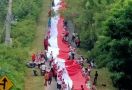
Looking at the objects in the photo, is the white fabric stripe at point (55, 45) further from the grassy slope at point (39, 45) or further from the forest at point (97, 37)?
the forest at point (97, 37)

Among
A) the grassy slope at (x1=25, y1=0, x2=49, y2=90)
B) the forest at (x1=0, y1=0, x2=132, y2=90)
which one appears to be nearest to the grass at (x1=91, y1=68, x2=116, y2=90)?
the forest at (x1=0, y1=0, x2=132, y2=90)

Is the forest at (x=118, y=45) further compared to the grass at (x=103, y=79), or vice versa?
the grass at (x=103, y=79)

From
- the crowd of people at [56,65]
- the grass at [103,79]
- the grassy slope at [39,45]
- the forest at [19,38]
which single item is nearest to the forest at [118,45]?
the grass at [103,79]

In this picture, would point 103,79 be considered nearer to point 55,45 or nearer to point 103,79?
point 103,79

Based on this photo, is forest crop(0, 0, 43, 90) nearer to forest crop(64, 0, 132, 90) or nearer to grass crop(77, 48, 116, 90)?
grass crop(77, 48, 116, 90)

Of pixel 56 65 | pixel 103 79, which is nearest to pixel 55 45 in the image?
pixel 56 65
